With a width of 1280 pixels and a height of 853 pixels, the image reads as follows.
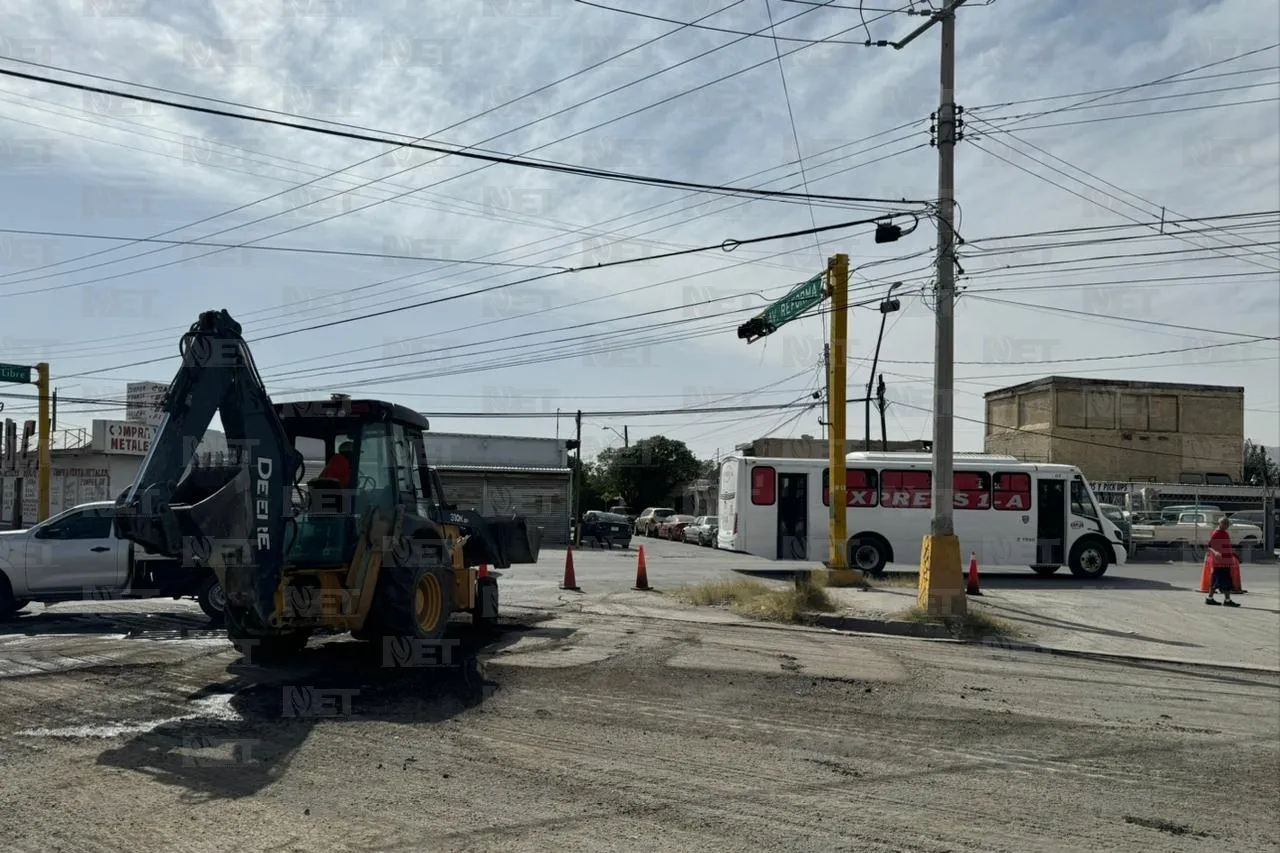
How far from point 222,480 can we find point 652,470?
62042mm

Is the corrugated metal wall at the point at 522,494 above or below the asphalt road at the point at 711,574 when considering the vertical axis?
above

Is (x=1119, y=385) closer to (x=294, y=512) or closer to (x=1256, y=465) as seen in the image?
(x=1256, y=465)

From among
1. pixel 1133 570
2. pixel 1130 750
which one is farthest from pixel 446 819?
pixel 1133 570

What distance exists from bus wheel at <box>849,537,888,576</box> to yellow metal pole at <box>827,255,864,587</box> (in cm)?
607

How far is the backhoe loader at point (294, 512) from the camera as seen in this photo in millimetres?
7328

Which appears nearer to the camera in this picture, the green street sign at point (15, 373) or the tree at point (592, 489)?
the green street sign at point (15, 373)

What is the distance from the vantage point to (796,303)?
1816 centimetres

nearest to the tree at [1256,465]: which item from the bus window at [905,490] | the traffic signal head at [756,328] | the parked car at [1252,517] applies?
the parked car at [1252,517]

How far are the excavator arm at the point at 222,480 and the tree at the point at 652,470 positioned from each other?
2418 inches

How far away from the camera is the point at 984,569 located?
26.9 meters

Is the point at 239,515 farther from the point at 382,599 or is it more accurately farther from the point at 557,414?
the point at 557,414

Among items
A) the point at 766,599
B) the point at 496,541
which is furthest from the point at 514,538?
the point at 766,599

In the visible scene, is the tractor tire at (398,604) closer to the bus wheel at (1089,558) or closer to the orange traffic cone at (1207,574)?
the orange traffic cone at (1207,574)

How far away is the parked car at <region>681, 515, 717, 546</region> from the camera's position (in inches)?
1633
